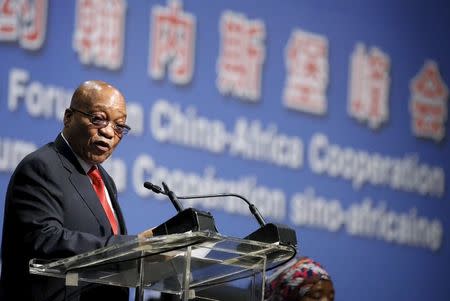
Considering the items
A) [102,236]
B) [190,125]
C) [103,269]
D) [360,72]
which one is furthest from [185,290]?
[360,72]

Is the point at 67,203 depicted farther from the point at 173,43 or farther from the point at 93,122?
the point at 173,43

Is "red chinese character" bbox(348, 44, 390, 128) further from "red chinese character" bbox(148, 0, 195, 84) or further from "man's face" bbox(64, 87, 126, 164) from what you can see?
"man's face" bbox(64, 87, 126, 164)

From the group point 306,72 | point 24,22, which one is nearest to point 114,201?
point 24,22

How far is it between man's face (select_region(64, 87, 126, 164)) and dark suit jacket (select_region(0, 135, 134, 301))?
4 cm

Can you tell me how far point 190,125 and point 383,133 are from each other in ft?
4.39

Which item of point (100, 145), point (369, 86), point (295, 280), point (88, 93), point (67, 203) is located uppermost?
point (369, 86)

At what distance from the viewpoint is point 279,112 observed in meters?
4.83

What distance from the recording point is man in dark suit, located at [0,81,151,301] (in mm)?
2629

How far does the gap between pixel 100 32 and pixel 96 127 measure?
4.44ft

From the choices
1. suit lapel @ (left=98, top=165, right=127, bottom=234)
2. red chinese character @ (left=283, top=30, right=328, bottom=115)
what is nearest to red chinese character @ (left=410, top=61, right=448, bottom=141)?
red chinese character @ (left=283, top=30, right=328, bottom=115)

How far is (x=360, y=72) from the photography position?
5246mm

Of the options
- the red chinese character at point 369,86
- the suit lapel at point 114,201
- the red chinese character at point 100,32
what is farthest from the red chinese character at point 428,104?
the suit lapel at point 114,201

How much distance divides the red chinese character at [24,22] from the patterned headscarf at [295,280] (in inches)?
53.8

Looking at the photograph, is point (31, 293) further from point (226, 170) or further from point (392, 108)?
point (392, 108)
